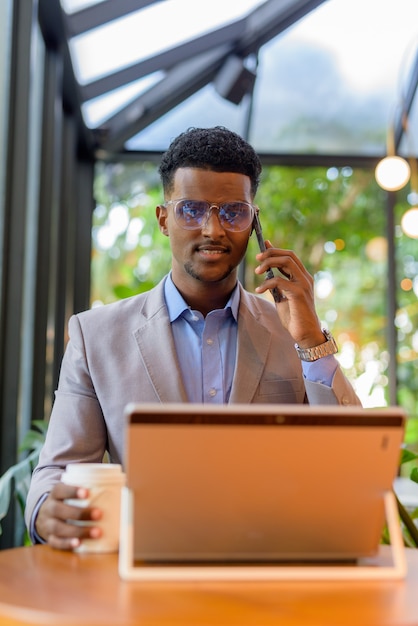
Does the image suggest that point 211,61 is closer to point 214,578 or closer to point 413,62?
point 413,62

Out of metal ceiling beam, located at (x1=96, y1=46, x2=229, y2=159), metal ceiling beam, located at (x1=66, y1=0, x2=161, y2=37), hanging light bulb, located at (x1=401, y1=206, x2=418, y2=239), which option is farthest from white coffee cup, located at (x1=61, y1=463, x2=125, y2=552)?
metal ceiling beam, located at (x1=96, y1=46, x2=229, y2=159)

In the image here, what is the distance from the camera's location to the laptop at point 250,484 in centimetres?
115

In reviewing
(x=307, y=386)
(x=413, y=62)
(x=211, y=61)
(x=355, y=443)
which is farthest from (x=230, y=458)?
(x=413, y=62)

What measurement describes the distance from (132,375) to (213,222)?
40cm

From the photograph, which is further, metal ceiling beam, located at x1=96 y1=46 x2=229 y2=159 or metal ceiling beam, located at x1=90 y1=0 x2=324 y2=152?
metal ceiling beam, located at x1=96 y1=46 x2=229 y2=159

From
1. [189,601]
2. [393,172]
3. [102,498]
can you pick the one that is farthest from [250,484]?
[393,172]

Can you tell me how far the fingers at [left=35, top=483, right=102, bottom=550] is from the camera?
1.41 meters

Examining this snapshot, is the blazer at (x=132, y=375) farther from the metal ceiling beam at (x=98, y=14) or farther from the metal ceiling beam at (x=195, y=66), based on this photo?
the metal ceiling beam at (x=195, y=66)

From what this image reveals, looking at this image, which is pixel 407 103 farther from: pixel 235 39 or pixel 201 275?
pixel 201 275

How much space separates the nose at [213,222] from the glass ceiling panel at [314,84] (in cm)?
426

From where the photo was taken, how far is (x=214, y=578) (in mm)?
1204

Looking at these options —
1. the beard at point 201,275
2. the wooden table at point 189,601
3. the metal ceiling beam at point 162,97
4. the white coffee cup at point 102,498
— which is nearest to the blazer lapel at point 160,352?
the beard at point 201,275

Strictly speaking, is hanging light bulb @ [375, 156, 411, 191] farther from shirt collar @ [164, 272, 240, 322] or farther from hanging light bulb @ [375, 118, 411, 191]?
shirt collar @ [164, 272, 240, 322]

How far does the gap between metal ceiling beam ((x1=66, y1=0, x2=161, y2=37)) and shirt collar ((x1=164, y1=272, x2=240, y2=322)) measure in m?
3.29
